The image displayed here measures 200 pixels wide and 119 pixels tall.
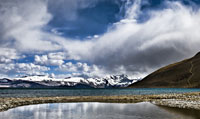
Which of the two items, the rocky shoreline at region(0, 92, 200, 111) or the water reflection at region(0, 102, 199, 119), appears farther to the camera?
the rocky shoreline at region(0, 92, 200, 111)

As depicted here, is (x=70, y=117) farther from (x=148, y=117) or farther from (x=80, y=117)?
(x=148, y=117)

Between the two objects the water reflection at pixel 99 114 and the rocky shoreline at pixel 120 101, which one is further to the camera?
the rocky shoreline at pixel 120 101

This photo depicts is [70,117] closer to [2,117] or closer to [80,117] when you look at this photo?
[80,117]

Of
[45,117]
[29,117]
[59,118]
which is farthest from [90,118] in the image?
[29,117]

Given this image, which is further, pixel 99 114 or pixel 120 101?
pixel 120 101

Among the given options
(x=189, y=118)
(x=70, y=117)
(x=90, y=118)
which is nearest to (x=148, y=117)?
(x=189, y=118)

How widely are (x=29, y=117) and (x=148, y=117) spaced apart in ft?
39.7

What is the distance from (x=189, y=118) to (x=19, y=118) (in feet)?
54.2

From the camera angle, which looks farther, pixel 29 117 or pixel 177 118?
pixel 29 117

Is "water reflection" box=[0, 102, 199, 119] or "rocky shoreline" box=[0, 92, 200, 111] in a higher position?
"rocky shoreline" box=[0, 92, 200, 111]

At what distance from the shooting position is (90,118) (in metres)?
21.6

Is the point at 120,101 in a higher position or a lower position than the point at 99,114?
higher

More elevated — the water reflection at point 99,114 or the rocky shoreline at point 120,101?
the rocky shoreline at point 120,101

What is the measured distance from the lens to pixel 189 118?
68.4 ft
